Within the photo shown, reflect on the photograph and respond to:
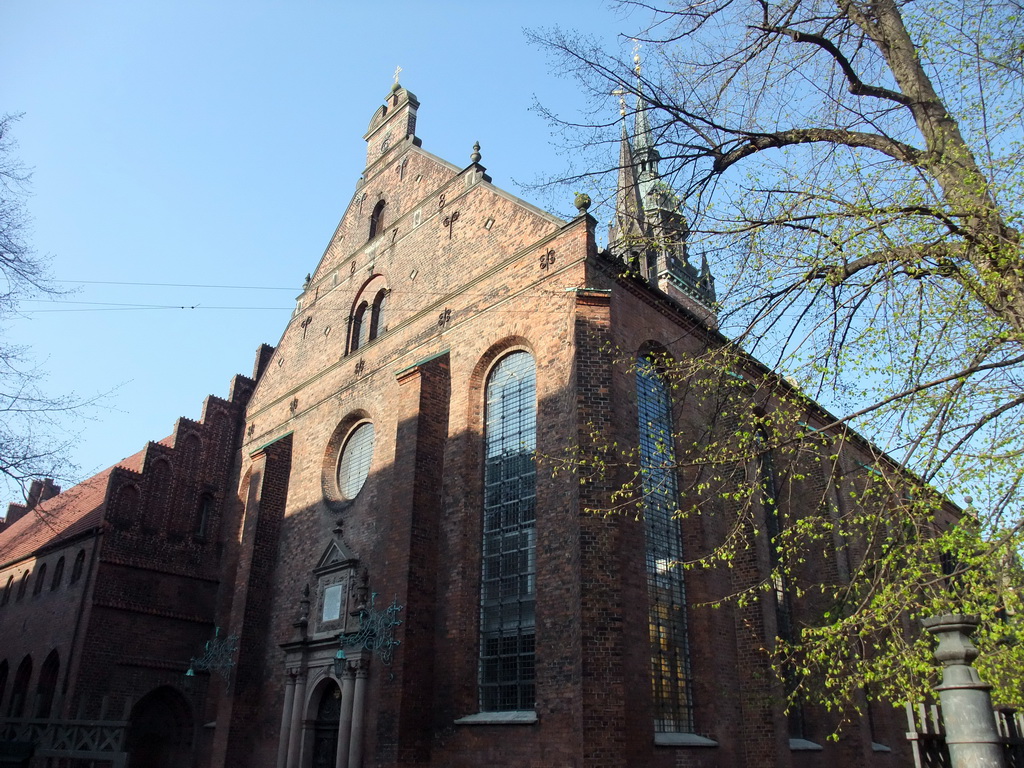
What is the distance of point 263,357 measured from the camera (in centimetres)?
2466

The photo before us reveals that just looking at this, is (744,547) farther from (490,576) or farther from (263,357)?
(263,357)

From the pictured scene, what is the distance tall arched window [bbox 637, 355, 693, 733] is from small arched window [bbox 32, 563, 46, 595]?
18.5 metres

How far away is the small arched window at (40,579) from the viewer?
72.5ft

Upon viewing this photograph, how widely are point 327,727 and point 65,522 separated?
1445 centimetres

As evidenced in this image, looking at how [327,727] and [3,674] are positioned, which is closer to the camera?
Answer: [327,727]

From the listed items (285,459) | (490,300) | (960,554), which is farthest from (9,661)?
(960,554)

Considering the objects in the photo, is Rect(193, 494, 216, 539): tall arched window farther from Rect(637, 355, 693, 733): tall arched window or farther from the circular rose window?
Rect(637, 355, 693, 733): tall arched window

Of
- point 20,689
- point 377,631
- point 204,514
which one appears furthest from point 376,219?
point 20,689

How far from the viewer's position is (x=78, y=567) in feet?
66.3

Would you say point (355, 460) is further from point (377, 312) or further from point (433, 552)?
point (433, 552)

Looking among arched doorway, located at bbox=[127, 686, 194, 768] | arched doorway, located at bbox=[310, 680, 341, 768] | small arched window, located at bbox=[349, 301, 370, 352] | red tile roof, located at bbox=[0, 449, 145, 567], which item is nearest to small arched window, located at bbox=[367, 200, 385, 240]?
small arched window, located at bbox=[349, 301, 370, 352]

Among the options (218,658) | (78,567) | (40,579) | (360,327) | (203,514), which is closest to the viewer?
(218,658)

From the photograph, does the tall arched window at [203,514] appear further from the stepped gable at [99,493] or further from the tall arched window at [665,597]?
the tall arched window at [665,597]

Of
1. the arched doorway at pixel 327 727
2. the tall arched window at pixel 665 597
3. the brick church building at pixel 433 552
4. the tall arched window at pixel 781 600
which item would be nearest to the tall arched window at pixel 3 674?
the brick church building at pixel 433 552
